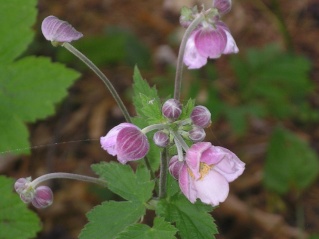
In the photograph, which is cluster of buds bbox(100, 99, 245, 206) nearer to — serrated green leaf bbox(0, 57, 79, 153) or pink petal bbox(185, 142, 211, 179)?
pink petal bbox(185, 142, 211, 179)

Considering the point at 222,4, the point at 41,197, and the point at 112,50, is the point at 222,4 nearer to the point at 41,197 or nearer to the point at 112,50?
the point at 41,197

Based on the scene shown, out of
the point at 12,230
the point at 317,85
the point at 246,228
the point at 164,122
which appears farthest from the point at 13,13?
the point at 317,85

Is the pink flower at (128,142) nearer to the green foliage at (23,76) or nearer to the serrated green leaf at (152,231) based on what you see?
the serrated green leaf at (152,231)

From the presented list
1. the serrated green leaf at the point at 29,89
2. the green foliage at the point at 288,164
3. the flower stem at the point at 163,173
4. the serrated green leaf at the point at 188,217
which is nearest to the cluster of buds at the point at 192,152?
the flower stem at the point at 163,173

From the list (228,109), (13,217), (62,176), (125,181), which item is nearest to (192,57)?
(125,181)

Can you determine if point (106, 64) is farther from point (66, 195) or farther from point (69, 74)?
point (69, 74)
